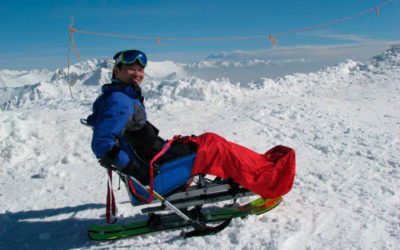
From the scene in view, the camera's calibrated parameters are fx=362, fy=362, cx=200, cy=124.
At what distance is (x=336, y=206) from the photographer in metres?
4.66

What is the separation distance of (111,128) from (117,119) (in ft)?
0.36

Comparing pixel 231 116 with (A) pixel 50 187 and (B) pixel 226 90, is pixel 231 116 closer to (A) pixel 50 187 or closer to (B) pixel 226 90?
(B) pixel 226 90

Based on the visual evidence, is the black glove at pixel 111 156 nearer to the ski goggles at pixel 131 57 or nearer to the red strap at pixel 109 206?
the red strap at pixel 109 206

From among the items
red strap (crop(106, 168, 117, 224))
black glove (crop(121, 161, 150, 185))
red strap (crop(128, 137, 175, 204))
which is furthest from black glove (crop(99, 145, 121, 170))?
red strap (crop(106, 168, 117, 224))

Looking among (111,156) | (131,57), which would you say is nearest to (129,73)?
(131,57)

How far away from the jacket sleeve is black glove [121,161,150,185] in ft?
0.20

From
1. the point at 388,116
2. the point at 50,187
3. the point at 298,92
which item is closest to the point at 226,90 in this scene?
the point at 298,92

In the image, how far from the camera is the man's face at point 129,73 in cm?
409

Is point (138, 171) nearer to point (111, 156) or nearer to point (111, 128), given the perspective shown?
point (111, 156)

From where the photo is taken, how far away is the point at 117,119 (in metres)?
3.64

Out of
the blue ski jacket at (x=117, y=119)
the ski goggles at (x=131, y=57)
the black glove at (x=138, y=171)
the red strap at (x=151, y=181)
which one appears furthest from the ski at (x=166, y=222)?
the ski goggles at (x=131, y=57)

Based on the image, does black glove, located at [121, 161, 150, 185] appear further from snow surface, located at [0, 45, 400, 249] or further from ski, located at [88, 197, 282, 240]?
snow surface, located at [0, 45, 400, 249]

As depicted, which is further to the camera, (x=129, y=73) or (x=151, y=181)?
(x=129, y=73)

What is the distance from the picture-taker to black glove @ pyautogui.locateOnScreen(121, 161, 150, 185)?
3.70 metres
